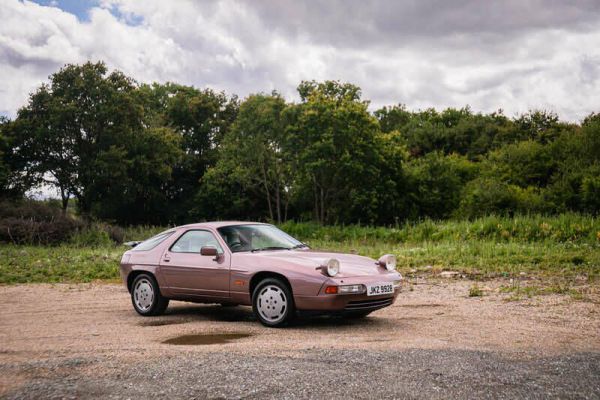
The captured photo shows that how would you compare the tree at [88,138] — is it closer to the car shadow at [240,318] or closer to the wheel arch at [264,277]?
the car shadow at [240,318]

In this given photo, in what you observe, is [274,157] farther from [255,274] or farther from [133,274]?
[255,274]

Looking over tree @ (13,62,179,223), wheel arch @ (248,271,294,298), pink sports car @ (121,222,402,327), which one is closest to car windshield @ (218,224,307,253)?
pink sports car @ (121,222,402,327)

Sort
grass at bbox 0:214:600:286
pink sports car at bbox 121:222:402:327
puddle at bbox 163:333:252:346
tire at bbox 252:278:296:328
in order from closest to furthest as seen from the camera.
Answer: puddle at bbox 163:333:252:346, pink sports car at bbox 121:222:402:327, tire at bbox 252:278:296:328, grass at bbox 0:214:600:286

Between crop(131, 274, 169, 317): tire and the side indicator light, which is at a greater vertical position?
the side indicator light

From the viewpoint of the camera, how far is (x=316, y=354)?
6258mm

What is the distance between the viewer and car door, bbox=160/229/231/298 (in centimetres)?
891

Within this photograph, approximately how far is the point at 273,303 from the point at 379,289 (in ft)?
4.61

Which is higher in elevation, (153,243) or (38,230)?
(38,230)

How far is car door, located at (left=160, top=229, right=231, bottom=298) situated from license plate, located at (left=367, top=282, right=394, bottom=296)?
2028 mm

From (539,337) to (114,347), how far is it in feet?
15.9

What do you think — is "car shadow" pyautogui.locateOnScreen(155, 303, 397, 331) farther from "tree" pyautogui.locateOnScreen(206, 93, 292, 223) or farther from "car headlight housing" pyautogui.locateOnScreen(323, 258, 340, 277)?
"tree" pyautogui.locateOnScreen(206, 93, 292, 223)

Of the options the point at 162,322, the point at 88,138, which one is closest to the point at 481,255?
→ the point at 162,322

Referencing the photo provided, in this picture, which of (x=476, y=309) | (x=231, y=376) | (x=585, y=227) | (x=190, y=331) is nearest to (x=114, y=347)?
(x=190, y=331)

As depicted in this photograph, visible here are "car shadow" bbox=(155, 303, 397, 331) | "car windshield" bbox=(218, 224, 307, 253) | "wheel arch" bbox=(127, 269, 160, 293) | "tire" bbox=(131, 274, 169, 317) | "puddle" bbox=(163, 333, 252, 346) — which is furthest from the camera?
"wheel arch" bbox=(127, 269, 160, 293)
